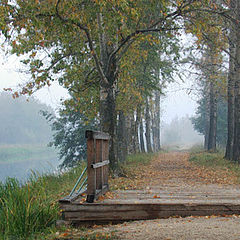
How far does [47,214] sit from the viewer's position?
22.1ft

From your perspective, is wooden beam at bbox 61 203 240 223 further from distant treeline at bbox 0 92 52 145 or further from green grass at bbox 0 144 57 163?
distant treeline at bbox 0 92 52 145

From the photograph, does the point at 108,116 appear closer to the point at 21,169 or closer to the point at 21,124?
the point at 21,169

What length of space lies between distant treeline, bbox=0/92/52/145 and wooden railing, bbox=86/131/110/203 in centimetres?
11546

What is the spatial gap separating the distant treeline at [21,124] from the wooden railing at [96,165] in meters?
115

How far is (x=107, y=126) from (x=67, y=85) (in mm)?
3693

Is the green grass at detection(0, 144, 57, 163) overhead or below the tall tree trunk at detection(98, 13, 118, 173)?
below

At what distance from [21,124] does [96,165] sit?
129540 mm

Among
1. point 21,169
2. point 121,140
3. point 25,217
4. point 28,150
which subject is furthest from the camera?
point 28,150

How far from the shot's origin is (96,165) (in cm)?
661

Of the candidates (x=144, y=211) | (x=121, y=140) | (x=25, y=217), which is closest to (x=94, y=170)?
(x=144, y=211)

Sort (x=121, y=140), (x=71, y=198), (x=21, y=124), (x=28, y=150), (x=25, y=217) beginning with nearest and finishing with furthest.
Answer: (x=25, y=217), (x=71, y=198), (x=121, y=140), (x=28, y=150), (x=21, y=124)

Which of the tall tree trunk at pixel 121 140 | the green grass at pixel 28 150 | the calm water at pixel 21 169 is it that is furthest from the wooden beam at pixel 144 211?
the green grass at pixel 28 150

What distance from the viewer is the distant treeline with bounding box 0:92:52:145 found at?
12219cm

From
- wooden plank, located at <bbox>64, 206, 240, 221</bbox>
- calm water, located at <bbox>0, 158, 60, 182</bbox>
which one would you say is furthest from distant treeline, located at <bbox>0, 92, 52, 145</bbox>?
wooden plank, located at <bbox>64, 206, 240, 221</bbox>
